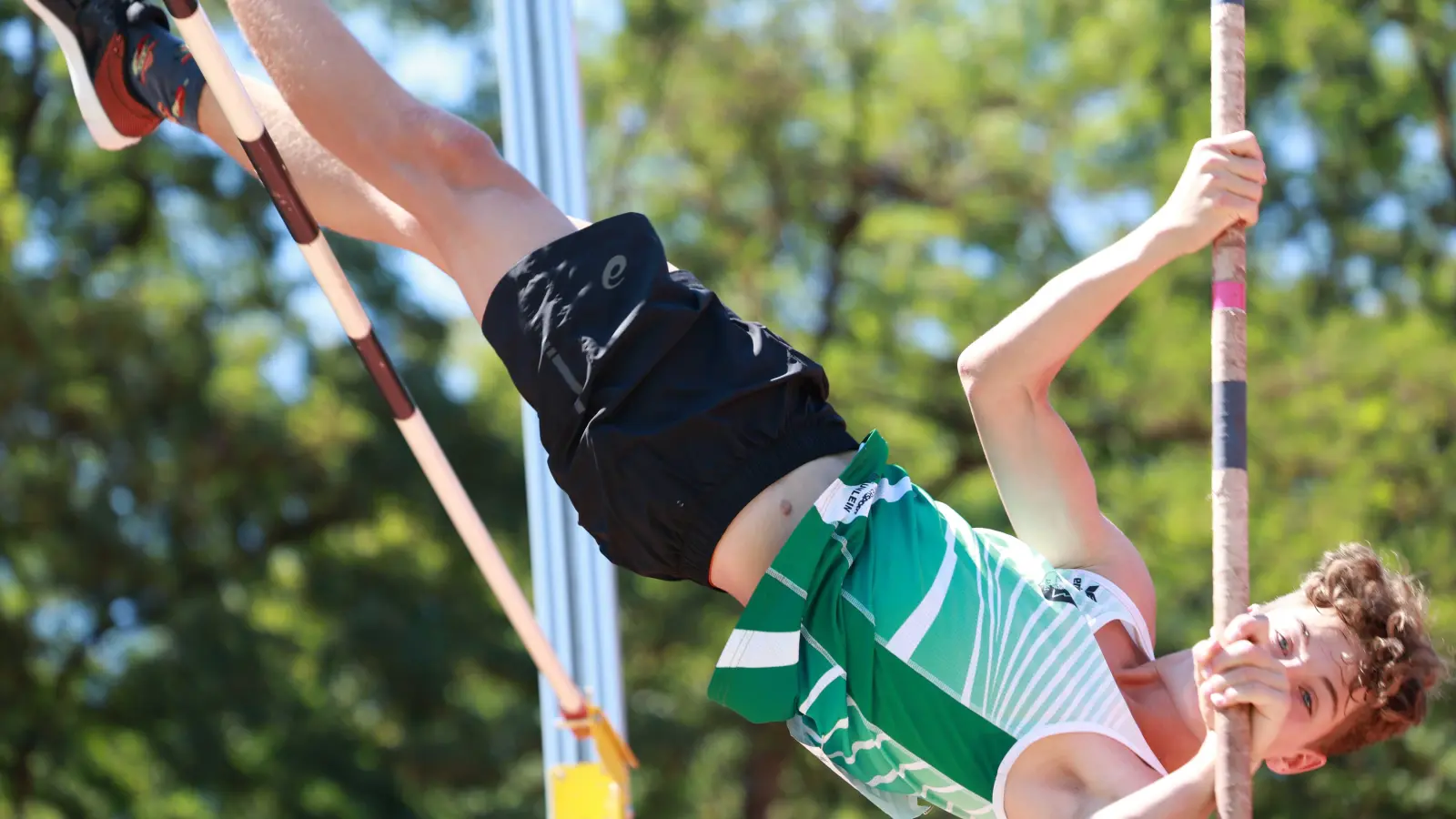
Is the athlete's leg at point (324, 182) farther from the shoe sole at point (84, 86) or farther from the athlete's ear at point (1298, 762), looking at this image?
the athlete's ear at point (1298, 762)

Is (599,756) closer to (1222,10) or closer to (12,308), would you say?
(1222,10)

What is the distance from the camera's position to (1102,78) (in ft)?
33.4

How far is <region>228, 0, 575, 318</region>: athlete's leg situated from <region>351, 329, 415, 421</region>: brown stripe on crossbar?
35 cm

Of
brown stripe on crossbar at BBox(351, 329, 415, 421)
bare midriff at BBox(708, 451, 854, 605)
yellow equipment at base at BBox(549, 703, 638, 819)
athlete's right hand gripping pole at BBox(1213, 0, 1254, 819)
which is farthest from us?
yellow equipment at base at BBox(549, 703, 638, 819)

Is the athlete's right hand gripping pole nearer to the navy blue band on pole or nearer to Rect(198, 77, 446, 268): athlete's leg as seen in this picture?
the navy blue band on pole

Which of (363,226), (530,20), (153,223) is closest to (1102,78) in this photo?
(153,223)

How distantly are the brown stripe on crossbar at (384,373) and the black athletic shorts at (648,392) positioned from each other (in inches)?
17.0

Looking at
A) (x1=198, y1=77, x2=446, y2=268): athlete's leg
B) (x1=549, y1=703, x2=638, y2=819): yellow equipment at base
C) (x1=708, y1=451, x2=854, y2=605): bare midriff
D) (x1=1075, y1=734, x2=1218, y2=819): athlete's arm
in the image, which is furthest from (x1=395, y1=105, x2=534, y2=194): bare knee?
(x1=549, y1=703, x2=638, y2=819): yellow equipment at base

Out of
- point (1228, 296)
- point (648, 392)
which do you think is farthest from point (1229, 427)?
point (648, 392)

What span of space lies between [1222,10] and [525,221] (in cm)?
93

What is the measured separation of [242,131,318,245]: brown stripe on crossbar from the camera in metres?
2.15

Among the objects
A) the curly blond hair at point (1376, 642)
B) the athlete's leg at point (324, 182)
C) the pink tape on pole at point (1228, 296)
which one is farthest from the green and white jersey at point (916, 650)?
the athlete's leg at point (324, 182)

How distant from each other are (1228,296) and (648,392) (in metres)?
A: 0.72

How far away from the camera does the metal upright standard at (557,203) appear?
3428 mm
